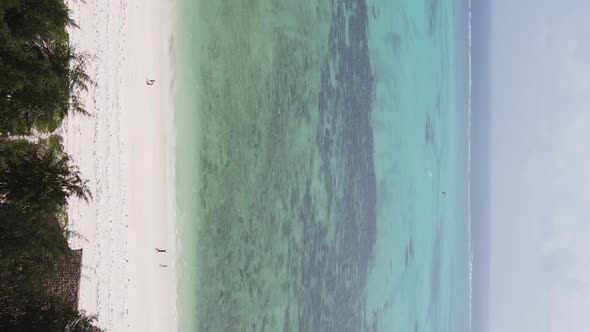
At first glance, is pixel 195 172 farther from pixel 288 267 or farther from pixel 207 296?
pixel 288 267

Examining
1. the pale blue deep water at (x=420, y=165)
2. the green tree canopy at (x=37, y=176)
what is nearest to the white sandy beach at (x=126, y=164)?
the green tree canopy at (x=37, y=176)

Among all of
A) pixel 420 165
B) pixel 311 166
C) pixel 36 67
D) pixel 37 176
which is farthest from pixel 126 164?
pixel 420 165

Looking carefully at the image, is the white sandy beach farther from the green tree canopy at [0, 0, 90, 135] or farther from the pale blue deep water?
the pale blue deep water

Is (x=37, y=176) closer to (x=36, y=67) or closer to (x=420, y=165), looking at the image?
(x=36, y=67)

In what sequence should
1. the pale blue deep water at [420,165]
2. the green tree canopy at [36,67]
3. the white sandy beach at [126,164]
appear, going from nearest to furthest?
the green tree canopy at [36,67] < the white sandy beach at [126,164] < the pale blue deep water at [420,165]

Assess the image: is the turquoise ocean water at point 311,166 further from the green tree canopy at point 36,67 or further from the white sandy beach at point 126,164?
the green tree canopy at point 36,67
